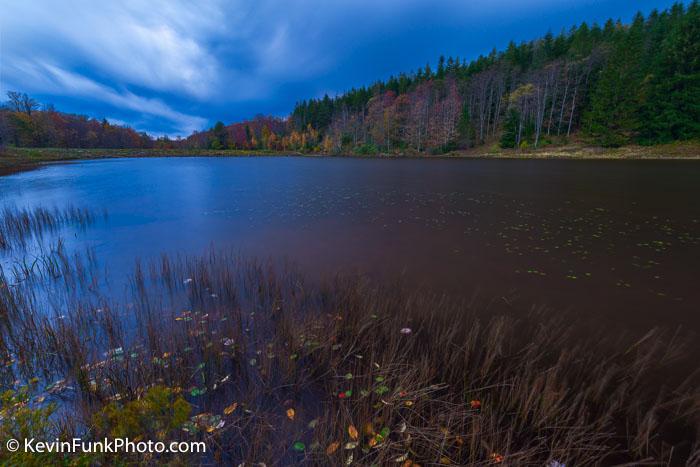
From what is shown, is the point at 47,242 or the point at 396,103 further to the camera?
the point at 396,103

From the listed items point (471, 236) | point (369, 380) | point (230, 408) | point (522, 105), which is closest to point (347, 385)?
point (369, 380)

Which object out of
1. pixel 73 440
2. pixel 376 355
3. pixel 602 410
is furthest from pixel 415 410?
pixel 73 440

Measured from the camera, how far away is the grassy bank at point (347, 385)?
2.57 m

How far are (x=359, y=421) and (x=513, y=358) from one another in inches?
101

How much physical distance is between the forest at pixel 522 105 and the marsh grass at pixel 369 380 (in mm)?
62757

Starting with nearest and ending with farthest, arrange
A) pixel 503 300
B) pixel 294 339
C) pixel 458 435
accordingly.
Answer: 1. pixel 458 435
2. pixel 294 339
3. pixel 503 300

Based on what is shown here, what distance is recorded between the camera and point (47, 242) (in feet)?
33.1

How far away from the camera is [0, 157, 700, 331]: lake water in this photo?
6.34 metres

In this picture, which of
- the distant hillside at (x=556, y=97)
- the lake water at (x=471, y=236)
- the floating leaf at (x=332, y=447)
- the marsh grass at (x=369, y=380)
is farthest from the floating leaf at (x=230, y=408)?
the distant hillside at (x=556, y=97)

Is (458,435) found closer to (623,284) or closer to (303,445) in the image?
(303,445)

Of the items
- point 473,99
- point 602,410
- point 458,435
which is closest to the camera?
point 458,435

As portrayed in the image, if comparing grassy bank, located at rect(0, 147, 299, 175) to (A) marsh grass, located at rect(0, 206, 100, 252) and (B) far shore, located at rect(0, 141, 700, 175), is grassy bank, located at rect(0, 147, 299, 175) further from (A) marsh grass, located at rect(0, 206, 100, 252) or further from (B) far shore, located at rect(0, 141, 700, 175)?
(A) marsh grass, located at rect(0, 206, 100, 252)

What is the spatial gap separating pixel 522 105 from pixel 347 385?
79479 millimetres

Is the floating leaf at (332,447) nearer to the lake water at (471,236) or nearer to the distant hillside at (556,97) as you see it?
the lake water at (471,236)
